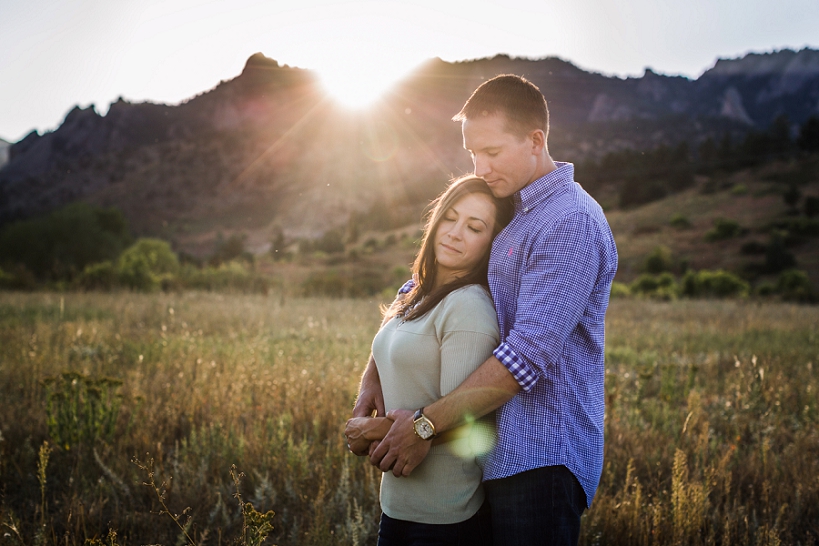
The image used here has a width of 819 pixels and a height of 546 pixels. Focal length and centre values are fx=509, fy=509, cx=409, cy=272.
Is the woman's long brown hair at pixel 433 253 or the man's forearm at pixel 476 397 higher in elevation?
the woman's long brown hair at pixel 433 253

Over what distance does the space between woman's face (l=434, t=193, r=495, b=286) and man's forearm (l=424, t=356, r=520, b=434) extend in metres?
0.54

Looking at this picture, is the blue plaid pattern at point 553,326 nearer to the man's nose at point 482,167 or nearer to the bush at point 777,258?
the man's nose at point 482,167

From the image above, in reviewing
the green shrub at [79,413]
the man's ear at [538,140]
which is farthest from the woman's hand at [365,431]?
the green shrub at [79,413]

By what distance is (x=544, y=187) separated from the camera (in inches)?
85.9

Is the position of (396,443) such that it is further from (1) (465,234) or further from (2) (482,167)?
(2) (482,167)

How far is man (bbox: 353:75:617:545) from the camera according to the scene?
1.88 m

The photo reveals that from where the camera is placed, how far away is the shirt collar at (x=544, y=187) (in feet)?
7.14

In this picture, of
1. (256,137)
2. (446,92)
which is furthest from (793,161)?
(256,137)

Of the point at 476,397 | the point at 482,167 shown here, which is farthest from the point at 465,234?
the point at 476,397

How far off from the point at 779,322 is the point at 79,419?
13044 mm

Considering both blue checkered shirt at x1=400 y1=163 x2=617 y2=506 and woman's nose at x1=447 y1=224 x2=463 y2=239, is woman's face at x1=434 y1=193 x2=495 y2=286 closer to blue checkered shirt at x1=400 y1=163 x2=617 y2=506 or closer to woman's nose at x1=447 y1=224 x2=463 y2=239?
woman's nose at x1=447 y1=224 x2=463 y2=239

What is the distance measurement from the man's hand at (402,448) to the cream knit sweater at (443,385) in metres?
0.11

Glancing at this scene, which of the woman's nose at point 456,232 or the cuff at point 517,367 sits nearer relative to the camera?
the cuff at point 517,367

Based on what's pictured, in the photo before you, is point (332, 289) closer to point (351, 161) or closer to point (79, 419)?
point (79, 419)
